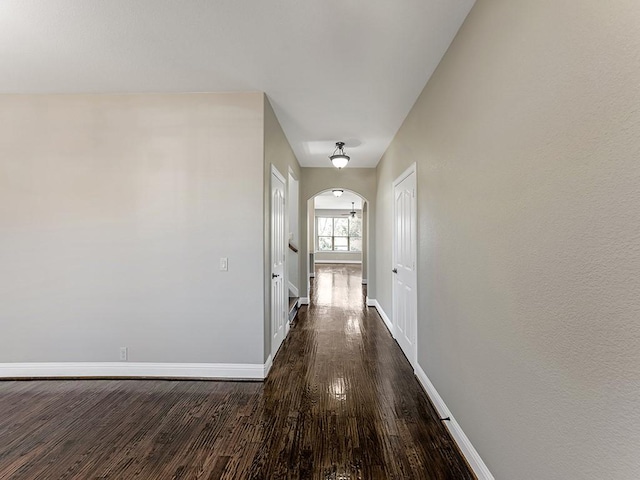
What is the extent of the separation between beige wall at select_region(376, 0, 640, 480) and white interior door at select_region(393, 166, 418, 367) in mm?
1045

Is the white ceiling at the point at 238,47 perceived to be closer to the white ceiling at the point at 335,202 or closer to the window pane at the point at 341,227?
the white ceiling at the point at 335,202

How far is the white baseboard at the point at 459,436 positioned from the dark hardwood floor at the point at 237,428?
0.20ft

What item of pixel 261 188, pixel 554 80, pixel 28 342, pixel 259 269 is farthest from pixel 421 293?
pixel 28 342

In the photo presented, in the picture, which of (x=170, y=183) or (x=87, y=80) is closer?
(x=87, y=80)

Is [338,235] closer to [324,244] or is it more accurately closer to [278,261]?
[324,244]

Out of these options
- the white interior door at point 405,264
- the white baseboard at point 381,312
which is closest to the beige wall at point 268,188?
the white interior door at point 405,264

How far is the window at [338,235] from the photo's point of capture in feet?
47.7

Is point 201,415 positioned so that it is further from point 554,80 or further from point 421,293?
point 554,80

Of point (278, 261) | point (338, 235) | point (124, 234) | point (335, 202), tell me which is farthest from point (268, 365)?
point (338, 235)

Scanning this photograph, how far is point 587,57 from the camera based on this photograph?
103 centimetres

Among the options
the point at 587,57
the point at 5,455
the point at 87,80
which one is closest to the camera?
the point at 587,57

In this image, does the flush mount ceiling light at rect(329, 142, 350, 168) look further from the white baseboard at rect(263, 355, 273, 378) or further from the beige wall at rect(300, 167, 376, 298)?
the white baseboard at rect(263, 355, 273, 378)

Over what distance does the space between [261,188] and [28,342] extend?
106 inches

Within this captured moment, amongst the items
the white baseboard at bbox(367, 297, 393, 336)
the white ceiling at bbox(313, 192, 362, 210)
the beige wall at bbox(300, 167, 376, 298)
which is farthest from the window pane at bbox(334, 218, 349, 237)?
the white baseboard at bbox(367, 297, 393, 336)
